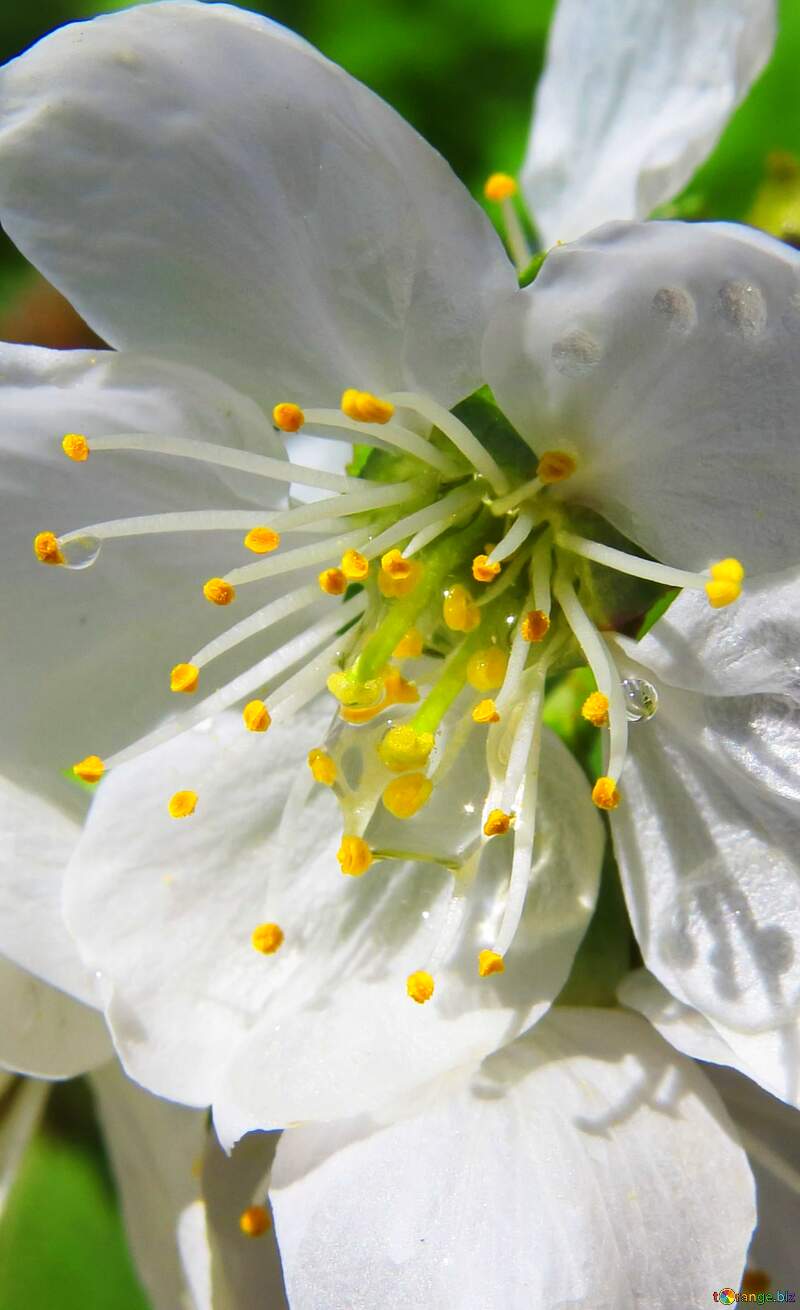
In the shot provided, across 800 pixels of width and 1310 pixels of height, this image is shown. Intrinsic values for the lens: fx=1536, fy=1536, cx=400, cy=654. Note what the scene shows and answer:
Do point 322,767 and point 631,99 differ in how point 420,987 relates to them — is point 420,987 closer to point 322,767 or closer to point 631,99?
point 322,767

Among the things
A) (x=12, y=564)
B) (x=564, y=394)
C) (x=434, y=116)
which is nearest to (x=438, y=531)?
(x=564, y=394)

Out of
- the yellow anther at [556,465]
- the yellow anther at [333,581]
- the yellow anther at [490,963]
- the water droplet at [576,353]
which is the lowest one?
the yellow anther at [490,963]

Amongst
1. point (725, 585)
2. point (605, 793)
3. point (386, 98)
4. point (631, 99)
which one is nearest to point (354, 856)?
point (605, 793)

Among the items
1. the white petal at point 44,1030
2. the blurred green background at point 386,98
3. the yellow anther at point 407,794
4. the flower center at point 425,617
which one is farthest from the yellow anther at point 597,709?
the blurred green background at point 386,98

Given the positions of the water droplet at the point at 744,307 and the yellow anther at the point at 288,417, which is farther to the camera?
the yellow anther at the point at 288,417

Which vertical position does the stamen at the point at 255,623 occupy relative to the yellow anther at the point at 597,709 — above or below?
below

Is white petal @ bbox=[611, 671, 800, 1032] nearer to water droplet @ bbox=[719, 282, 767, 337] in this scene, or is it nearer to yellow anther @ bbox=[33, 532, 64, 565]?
water droplet @ bbox=[719, 282, 767, 337]

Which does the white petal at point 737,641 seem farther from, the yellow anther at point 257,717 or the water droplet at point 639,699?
the yellow anther at point 257,717
